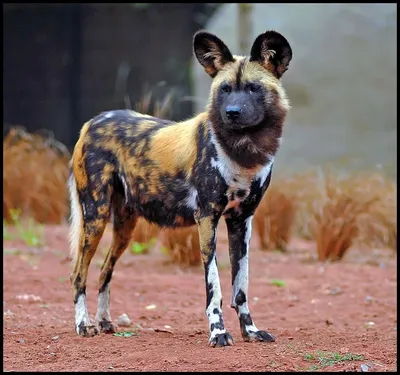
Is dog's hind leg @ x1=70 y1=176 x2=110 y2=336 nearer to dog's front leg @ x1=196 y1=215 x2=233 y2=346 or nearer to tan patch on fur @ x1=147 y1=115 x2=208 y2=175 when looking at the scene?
tan patch on fur @ x1=147 y1=115 x2=208 y2=175

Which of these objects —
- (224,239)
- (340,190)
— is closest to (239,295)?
(340,190)

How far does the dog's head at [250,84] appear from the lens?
13.4ft

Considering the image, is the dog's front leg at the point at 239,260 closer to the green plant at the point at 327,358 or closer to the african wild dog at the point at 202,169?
the african wild dog at the point at 202,169

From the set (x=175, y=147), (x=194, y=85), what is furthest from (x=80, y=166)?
(x=194, y=85)

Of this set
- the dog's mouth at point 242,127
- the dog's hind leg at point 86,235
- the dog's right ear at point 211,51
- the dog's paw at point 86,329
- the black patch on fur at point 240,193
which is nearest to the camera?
the dog's mouth at point 242,127

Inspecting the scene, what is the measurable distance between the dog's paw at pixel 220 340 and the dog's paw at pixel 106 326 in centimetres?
94

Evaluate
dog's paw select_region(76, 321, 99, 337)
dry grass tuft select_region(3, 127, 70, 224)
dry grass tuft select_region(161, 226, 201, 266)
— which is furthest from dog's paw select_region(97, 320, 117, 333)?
dry grass tuft select_region(3, 127, 70, 224)

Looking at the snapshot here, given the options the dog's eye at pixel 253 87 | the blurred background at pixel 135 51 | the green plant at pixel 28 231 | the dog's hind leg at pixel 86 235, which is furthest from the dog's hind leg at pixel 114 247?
the blurred background at pixel 135 51

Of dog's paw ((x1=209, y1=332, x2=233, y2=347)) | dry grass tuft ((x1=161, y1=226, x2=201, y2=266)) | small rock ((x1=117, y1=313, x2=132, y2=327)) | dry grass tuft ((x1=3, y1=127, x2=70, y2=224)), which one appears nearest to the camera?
dog's paw ((x1=209, y1=332, x2=233, y2=347))

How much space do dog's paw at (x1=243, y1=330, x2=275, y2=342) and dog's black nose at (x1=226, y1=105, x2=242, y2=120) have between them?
1.18 metres

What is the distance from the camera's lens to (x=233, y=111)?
4.01 metres

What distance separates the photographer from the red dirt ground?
362cm

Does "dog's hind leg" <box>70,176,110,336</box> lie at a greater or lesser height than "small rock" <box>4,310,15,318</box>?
greater

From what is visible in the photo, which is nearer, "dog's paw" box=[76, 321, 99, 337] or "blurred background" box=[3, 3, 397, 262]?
"dog's paw" box=[76, 321, 99, 337]
